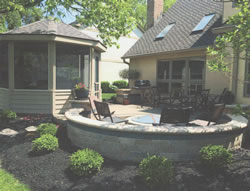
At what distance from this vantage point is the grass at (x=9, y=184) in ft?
10.3

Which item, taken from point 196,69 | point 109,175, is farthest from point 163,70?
point 109,175

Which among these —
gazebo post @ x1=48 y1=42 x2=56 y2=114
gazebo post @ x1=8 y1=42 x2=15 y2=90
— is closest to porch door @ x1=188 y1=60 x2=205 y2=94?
gazebo post @ x1=48 y1=42 x2=56 y2=114

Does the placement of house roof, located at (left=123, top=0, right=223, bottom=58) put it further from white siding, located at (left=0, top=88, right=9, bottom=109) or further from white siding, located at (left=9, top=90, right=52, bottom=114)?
white siding, located at (left=0, top=88, right=9, bottom=109)

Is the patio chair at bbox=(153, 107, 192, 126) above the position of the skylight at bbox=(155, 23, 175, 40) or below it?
below

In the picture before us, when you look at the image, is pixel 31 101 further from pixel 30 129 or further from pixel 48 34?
pixel 48 34

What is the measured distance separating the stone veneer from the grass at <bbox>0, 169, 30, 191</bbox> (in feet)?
4.78

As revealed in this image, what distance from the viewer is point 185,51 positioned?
Answer: 936 centimetres

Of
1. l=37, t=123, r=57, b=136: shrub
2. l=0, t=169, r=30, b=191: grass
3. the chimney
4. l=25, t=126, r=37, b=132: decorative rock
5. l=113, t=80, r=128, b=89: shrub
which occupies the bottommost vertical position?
l=0, t=169, r=30, b=191: grass

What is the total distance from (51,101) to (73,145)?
330 centimetres

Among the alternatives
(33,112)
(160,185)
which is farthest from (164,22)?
(160,185)

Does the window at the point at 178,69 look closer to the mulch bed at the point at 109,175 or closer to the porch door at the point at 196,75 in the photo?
the porch door at the point at 196,75

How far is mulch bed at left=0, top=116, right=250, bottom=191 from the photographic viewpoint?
3082 mm

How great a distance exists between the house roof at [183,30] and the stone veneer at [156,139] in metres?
5.56

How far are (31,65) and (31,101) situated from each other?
132 centimetres
